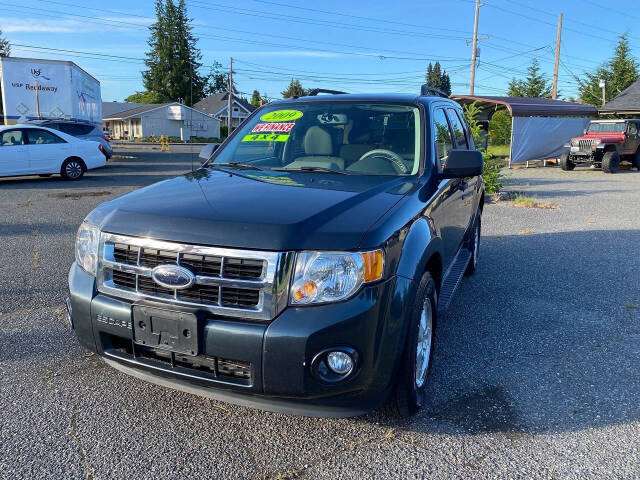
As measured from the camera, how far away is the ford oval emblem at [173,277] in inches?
95.2

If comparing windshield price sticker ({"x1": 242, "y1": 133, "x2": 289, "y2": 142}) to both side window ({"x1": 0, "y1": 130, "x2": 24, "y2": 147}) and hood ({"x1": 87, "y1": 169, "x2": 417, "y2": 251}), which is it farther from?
side window ({"x1": 0, "y1": 130, "x2": 24, "y2": 147})

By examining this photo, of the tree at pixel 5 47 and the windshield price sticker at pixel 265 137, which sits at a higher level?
the tree at pixel 5 47

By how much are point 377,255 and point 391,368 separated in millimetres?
548

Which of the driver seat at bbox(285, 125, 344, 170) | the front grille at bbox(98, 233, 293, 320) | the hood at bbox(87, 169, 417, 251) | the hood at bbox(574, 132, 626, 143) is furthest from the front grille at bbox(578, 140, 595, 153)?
the front grille at bbox(98, 233, 293, 320)

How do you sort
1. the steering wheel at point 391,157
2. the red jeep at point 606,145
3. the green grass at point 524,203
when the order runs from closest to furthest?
the steering wheel at point 391,157, the green grass at point 524,203, the red jeep at point 606,145

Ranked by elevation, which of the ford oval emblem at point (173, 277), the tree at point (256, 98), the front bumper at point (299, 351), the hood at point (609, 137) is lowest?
the front bumper at point (299, 351)

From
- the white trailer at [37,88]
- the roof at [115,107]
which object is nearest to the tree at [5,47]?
the roof at [115,107]

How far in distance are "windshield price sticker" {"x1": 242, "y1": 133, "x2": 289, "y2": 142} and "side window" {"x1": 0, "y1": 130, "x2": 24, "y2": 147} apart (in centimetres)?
1205

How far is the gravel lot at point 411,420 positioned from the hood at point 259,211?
1053mm

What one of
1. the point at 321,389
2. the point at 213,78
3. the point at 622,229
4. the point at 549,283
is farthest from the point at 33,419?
the point at 213,78

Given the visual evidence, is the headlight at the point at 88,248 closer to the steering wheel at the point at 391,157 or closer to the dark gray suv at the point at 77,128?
the steering wheel at the point at 391,157

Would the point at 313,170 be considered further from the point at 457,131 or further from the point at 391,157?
the point at 457,131

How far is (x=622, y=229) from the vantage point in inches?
344

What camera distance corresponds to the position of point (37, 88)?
69.6 ft
